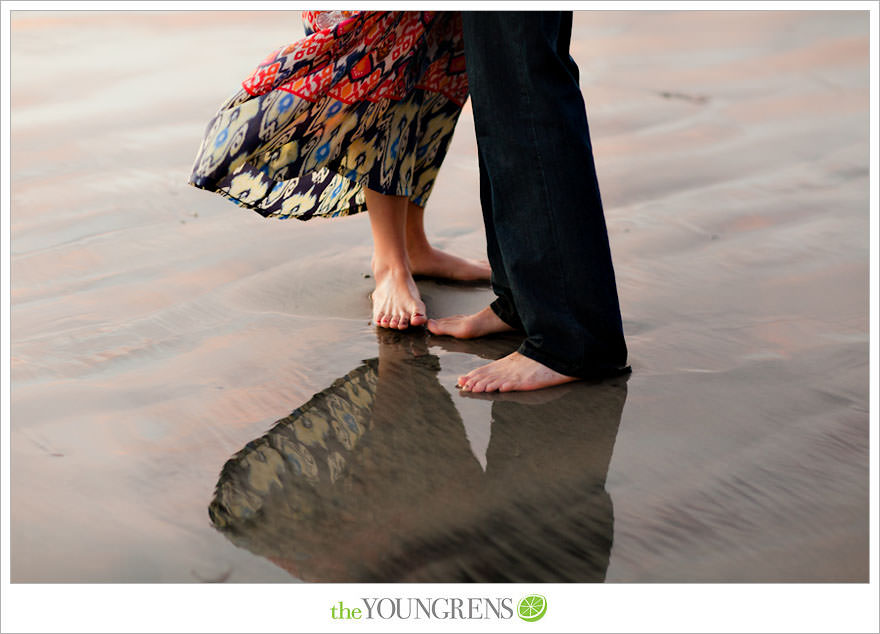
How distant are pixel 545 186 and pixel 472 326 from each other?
405 millimetres

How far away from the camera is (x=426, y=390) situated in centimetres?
170

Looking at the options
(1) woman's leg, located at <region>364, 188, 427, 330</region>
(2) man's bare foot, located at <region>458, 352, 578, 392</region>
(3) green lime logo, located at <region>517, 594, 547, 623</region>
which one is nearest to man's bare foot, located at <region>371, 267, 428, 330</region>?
(1) woman's leg, located at <region>364, 188, 427, 330</region>

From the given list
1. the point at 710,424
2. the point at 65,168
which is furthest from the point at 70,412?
the point at 65,168

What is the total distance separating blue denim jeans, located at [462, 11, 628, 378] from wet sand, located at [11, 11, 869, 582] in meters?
0.10

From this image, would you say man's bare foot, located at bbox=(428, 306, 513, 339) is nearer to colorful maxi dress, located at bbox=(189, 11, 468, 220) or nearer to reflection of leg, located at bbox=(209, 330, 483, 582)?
reflection of leg, located at bbox=(209, 330, 483, 582)

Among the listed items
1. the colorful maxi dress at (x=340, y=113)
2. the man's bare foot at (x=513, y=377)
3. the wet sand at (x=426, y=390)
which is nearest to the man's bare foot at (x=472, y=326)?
the wet sand at (x=426, y=390)

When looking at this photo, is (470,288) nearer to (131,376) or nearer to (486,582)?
(131,376)

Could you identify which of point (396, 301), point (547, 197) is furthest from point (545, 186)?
point (396, 301)

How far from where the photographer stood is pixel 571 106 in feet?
5.26

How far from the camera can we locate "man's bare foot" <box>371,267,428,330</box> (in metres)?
1.94

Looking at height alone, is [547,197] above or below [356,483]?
above

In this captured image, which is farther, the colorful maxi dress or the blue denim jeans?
the colorful maxi dress

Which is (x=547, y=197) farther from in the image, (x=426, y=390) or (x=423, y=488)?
(x=423, y=488)

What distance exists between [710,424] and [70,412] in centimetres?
109
